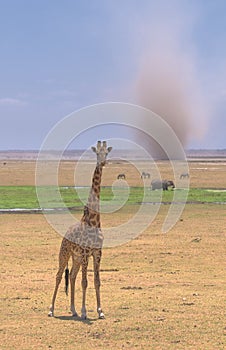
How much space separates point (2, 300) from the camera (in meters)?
14.9

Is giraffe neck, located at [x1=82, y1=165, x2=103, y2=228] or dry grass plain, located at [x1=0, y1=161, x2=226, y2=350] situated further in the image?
giraffe neck, located at [x1=82, y1=165, x2=103, y2=228]

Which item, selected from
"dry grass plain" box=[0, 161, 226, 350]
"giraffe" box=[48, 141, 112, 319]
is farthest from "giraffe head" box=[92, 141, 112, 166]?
"dry grass plain" box=[0, 161, 226, 350]

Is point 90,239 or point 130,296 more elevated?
point 90,239

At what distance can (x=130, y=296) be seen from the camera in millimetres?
15211

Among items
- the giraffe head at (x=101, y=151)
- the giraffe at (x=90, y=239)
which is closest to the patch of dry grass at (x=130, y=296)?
the giraffe at (x=90, y=239)

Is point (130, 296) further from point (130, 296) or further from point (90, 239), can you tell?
point (90, 239)

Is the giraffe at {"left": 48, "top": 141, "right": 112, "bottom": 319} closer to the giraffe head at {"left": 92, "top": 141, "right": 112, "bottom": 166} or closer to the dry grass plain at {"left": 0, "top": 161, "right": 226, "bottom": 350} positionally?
the giraffe head at {"left": 92, "top": 141, "right": 112, "bottom": 166}

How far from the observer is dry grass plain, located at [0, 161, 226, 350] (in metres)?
11.7

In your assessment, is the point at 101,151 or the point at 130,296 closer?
the point at 101,151

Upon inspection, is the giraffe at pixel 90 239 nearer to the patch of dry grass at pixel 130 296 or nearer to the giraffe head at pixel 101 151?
the giraffe head at pixel 101 151

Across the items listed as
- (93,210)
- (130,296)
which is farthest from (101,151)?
(130,296)

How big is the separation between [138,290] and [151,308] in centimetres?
203

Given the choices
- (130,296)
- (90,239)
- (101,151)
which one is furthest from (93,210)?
(130,296)

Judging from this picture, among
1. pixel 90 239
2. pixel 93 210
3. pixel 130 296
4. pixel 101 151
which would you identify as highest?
pixel 101 151
